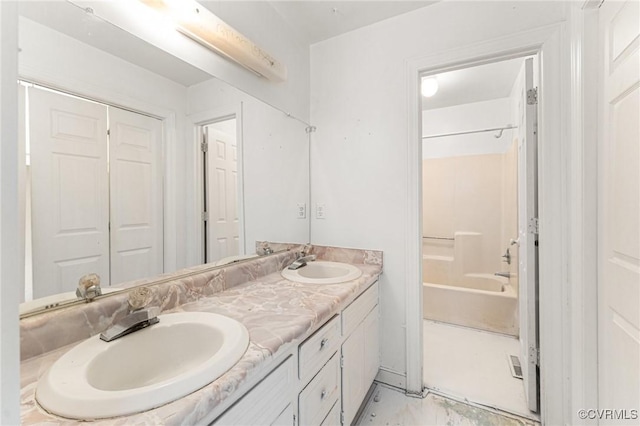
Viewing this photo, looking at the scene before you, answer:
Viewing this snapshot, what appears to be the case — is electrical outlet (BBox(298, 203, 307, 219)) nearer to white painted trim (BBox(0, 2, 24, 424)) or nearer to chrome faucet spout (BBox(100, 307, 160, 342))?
chrome faucet spout (BBox(100, 307, 160, 342))

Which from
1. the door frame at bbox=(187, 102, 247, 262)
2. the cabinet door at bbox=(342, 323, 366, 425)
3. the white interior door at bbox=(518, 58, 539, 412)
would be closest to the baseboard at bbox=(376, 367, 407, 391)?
the cabinet door at bbox=(342, 323, 366, 425)

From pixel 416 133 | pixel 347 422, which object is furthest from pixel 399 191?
pixel 347 422

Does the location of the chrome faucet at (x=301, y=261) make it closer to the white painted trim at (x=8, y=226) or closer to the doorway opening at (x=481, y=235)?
the doorway opening at (x=481, y=235)

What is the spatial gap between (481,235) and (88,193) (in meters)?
3.32

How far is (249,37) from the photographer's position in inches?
59.1

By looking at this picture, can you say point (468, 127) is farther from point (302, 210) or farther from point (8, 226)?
point (8, 226)

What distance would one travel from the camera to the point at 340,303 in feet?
3.79

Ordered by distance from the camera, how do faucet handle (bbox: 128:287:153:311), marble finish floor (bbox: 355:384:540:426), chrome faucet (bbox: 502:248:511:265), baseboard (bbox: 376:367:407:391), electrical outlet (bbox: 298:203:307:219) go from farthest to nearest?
chrome faucet (bbox: 502:248:511:265) → electrical outlet (bbox: 298:203:307:219) → baseboard (bbox: 376:367:407:391) → marble finish floor (bbox: 355:384:540:426) → faucet handle (bbox: 128:287:153:311)

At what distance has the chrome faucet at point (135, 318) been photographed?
76cm

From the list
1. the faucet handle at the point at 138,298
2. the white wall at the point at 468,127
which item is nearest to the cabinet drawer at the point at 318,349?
the faucet handle at the point at 138,298

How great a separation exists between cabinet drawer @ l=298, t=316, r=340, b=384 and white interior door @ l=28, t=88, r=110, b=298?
28.2 inches

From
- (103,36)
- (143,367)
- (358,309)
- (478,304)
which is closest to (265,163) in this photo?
(103,36)

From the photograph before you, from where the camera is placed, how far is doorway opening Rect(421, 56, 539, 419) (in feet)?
5.03

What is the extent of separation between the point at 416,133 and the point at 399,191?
1.20 feet
